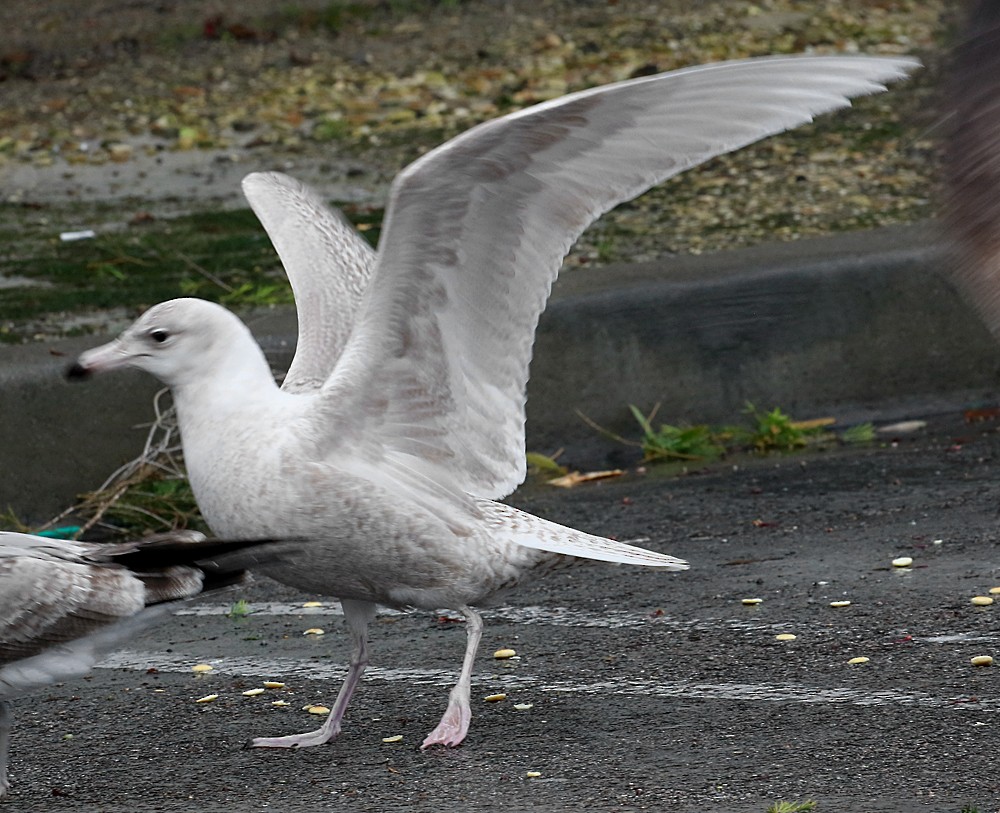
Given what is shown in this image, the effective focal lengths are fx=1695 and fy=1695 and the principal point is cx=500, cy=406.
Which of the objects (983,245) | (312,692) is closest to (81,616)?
(312,692)

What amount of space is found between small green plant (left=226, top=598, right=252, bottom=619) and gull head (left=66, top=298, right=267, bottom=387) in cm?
119

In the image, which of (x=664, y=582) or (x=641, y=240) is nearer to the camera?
(x=664, y=582)

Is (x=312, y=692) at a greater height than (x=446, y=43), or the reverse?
(x=446, y=43)

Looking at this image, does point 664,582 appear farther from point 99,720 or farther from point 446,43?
point 446,43

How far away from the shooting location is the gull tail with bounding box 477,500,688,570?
4391 millimetres

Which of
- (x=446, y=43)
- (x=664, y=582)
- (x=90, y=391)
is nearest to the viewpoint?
(x=664, y=582)

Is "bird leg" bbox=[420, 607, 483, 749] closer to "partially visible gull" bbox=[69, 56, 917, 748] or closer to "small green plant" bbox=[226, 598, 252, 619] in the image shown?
"partially visible gull" bbox=[69, 56, 917, 748]

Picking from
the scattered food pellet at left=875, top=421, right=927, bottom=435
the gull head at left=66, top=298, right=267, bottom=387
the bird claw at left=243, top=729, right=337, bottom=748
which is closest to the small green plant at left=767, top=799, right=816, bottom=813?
the bird claw at left=243, top=729, right=337, bottom=748

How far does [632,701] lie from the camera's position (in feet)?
14.2

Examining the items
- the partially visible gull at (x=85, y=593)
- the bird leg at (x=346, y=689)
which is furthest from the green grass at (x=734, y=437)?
the partially visible gull at (x=85, y=593)

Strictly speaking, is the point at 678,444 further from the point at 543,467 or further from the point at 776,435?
the point at 543,467

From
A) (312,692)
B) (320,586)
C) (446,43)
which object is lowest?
(312,692)

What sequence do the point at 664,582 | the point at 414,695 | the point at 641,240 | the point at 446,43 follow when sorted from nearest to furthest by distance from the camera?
the point at 414,695 < the point at 664,582 < the point at 641,240 < the point at 446,43

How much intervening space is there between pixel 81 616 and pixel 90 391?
2.48 meters
